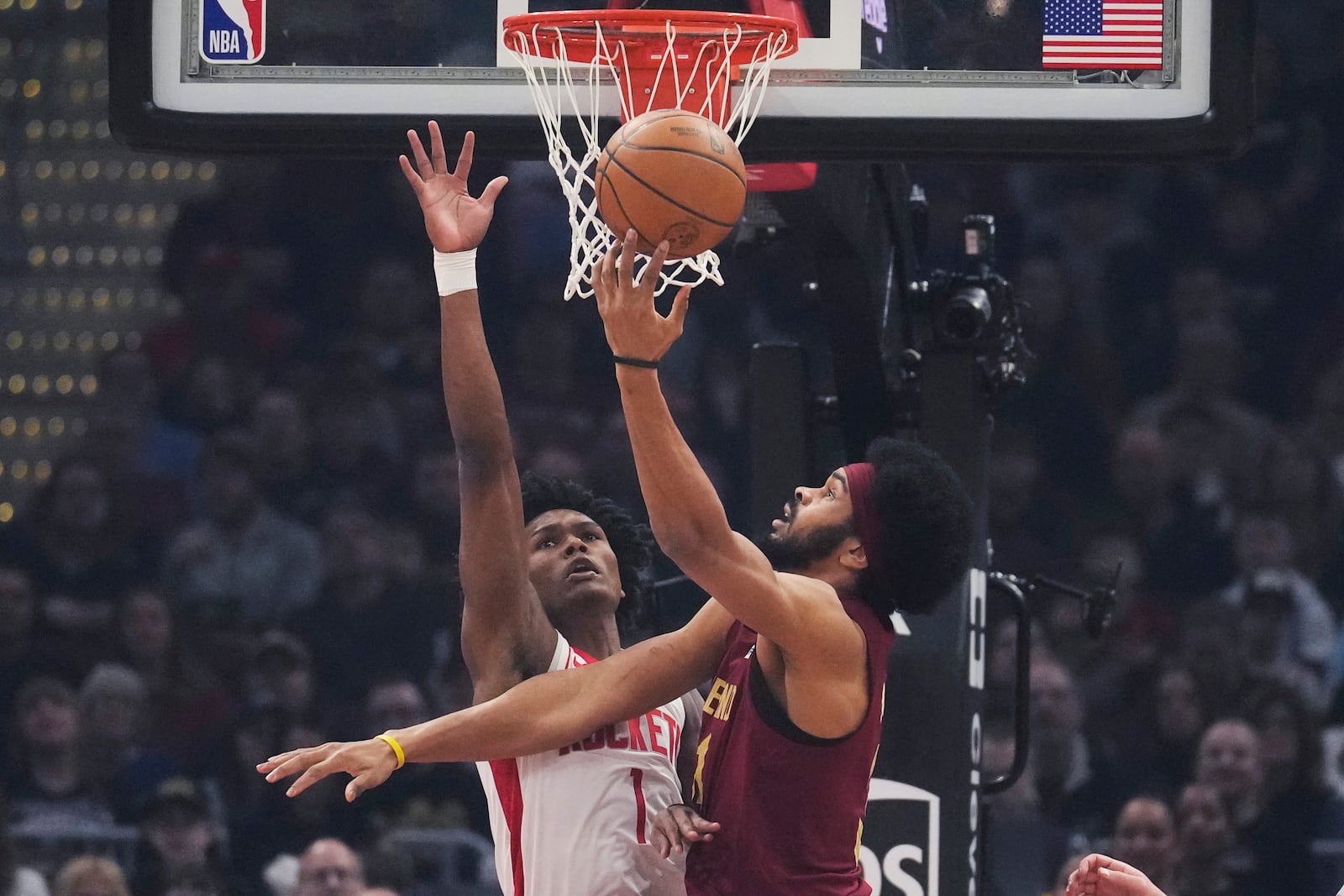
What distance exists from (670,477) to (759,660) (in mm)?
471

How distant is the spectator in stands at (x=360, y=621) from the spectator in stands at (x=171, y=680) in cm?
42

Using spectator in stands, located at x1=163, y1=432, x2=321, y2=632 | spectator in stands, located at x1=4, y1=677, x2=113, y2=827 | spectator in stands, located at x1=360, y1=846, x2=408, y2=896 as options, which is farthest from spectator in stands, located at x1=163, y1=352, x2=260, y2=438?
spectator in stands, located at x1=360, y1=846, x2=408, y2=896

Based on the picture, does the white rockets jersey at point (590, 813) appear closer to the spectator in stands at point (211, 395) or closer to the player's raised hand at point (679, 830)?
the player's raised hand at point (679, 830)

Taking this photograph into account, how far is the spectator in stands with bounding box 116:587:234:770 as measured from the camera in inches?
295

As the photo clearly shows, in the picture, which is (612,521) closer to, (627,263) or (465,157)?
(465,157)

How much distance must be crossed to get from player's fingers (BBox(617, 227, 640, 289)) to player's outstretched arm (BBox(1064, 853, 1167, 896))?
1.35m

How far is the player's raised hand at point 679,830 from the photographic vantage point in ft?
11.0

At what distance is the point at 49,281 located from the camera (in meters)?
8.24

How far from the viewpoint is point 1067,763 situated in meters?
7.32

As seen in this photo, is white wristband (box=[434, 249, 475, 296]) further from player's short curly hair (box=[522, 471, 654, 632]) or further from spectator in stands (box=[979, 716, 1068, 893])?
spectator in stands (box=[979, 716, 1068, 893])

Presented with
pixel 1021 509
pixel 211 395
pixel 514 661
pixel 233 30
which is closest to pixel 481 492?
pixel 514 661

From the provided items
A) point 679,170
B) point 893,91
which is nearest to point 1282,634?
point 893,91

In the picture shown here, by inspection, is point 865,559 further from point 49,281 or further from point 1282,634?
point 49,281

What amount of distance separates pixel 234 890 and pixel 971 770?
124 inches
